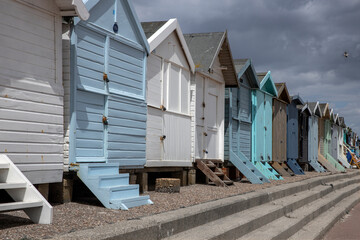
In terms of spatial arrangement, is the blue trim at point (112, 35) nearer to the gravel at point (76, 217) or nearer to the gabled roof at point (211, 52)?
the gravel at point (76, 217)

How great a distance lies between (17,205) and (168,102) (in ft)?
21.9

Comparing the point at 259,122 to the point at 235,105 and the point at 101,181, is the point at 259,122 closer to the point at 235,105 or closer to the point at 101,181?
the point at 235,105

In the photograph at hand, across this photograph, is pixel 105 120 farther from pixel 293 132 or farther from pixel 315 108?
pixel 315 108

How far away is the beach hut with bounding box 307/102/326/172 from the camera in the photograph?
86.6 feet

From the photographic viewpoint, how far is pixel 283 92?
70.8 feet

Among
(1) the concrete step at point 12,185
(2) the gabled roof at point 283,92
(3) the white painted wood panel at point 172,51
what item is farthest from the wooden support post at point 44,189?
(2) the gabled roof at point 283,92

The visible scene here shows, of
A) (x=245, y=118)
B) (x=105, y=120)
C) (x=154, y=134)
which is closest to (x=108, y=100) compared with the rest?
(x=105, y=120)

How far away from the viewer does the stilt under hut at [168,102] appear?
10734mm

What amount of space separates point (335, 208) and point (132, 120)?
294 inches

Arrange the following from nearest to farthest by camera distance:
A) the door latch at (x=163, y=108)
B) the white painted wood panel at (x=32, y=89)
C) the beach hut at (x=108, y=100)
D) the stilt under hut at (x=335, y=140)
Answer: the white painted wood panel at (x=32, y=89) < the beach hut at (x=108, y=100) < the door latch at (x=163, y=108) < the stilt under hut at (x=335, y=140)

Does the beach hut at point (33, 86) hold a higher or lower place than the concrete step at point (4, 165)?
higher

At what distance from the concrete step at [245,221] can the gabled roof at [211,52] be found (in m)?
4.17

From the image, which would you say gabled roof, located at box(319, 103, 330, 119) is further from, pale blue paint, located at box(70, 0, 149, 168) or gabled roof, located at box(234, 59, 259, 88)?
pale blue paint, located at box(70, 0, 149, 168)

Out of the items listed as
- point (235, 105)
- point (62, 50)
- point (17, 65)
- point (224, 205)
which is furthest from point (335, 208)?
point (17, 65)
